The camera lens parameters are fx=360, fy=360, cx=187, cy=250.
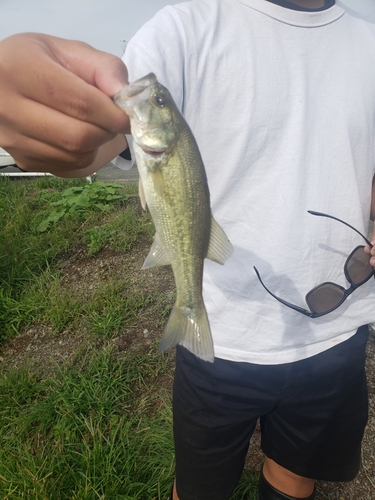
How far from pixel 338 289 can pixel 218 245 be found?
0.68m

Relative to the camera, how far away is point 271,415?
70.6 inches

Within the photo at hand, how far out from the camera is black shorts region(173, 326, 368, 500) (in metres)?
1.65

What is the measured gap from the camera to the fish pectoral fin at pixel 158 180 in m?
1.18

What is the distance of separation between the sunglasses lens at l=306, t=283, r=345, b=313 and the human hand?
1.05m

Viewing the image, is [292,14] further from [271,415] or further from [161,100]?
[271,415]

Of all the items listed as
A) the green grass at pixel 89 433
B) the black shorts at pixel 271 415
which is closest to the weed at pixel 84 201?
the green grass at pixel 89 433

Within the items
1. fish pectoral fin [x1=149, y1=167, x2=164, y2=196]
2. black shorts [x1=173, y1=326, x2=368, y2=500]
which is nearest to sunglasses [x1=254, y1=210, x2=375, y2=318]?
black shorts [x1=173, y1=326, x2=368, y2=500]

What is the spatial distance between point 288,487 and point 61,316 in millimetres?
2558

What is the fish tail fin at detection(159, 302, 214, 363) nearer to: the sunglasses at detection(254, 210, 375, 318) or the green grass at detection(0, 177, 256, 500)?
the sunglasses at detection(254, 210, 375, 318)

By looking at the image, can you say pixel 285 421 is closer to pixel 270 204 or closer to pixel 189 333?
pixel 189 333

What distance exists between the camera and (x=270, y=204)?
1.49 meters

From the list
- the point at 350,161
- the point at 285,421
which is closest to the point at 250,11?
the point at 350,161

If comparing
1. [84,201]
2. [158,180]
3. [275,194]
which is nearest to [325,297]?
[275,194]

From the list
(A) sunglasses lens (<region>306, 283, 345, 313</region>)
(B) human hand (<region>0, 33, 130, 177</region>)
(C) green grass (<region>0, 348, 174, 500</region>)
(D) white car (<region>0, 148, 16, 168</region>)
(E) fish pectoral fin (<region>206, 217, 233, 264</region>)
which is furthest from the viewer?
(D) white car (<region>0, 148, 16, 168</region>)
